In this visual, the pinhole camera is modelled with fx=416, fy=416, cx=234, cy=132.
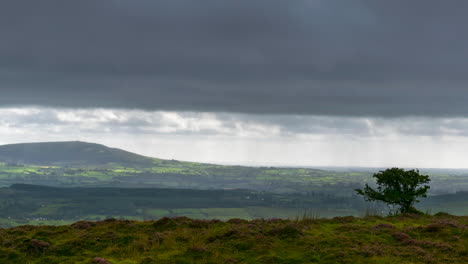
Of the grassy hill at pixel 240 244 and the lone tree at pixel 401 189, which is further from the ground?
the lone tree at pixel 401 189

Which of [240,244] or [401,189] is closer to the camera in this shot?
[240,244]

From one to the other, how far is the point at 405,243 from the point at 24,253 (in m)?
31.9

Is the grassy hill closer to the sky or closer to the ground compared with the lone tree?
closer to the ground

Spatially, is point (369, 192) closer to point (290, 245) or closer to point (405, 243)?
point (405, 243)

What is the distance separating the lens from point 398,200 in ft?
207

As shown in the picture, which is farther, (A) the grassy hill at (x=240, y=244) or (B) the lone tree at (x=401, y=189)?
(B) the lone tree at (x=401, y=189)

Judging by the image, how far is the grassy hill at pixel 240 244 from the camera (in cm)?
3145

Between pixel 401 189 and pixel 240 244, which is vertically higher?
pixel 401 189

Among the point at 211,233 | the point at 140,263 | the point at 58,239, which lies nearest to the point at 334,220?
the point at 211,233

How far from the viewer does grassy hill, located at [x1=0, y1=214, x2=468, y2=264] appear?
3145cm

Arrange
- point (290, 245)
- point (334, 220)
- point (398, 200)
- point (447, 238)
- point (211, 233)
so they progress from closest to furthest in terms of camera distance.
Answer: point (290, 245), point (447, 238), point (211, 233), point (334, 220), point (398, 200)

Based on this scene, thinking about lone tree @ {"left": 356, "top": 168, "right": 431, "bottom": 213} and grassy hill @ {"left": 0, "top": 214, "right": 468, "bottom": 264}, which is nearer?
grassy hill @ {"left": 0, "top": 214, "right": 468, "bottom": 264}

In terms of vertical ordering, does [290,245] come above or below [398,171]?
below

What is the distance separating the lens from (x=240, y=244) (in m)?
34.7
